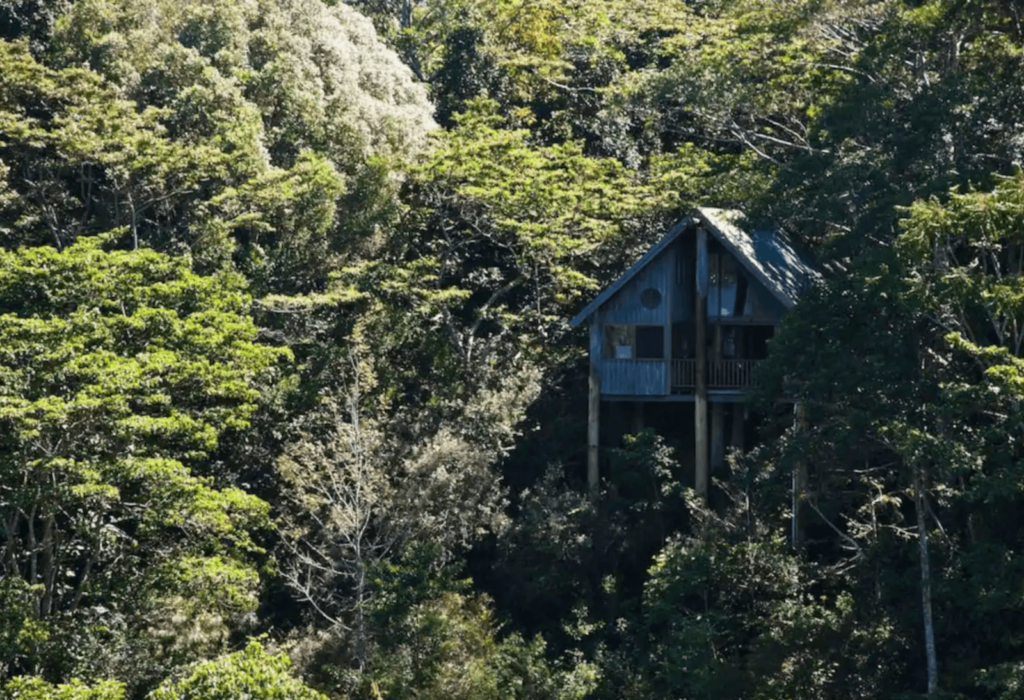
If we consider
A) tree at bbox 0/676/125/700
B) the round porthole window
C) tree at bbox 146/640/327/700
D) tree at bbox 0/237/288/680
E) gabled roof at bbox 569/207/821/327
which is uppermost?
gabled roof at bbox 569/207/821/327

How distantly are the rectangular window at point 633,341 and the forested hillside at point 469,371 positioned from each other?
1671 millimetres

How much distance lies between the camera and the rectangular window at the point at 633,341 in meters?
35.1

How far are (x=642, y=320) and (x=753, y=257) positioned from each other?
2729mm

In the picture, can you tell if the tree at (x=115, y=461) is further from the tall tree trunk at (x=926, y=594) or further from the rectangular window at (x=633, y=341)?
the tall tree trunk at (x=926, y=594)

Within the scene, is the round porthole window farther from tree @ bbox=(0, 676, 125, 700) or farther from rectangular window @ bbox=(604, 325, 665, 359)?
tree @ bbox=(0, 676, 125, 700)

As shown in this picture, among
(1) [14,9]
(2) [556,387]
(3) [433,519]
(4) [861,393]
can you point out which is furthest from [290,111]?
(4) [861,393]

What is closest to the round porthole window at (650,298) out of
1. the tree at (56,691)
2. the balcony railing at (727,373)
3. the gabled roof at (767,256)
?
the balcony railing at (727,373)

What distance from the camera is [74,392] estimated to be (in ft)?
97.3

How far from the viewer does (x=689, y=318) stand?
35.4 m

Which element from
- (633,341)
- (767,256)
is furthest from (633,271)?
(767,256)

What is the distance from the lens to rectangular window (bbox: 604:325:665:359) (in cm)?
3512

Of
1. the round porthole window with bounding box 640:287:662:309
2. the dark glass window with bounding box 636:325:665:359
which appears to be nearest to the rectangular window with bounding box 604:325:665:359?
the dark glass window with bounding box 636:325:665:359

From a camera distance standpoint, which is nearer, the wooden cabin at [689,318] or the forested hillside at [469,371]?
the forested hillside at [469,371]

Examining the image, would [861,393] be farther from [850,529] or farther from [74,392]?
[74,392]
